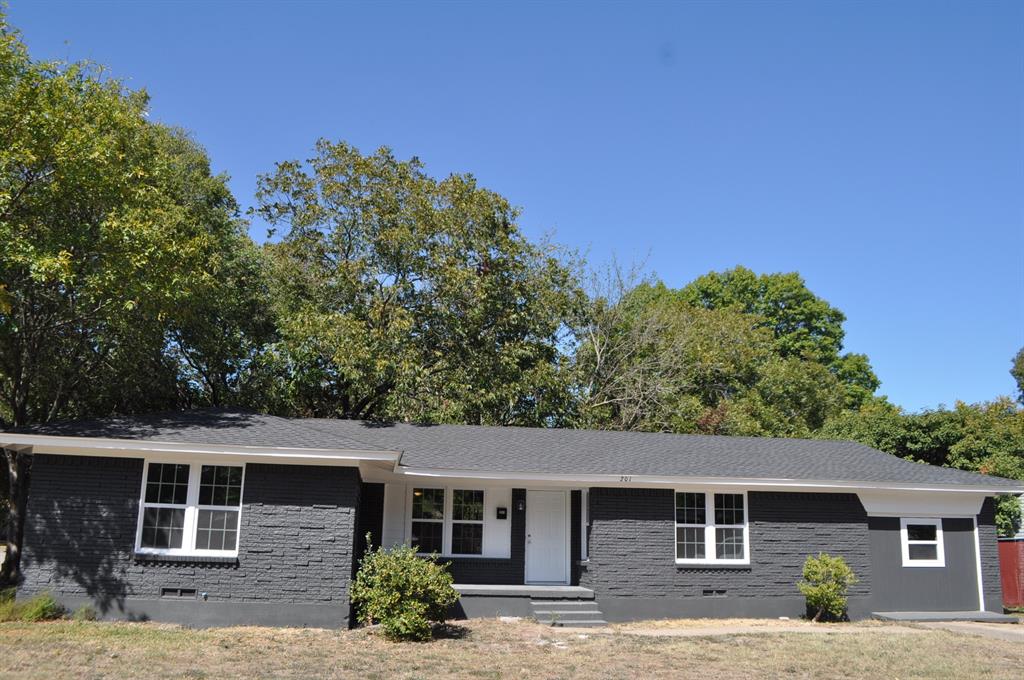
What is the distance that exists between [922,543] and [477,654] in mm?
11665

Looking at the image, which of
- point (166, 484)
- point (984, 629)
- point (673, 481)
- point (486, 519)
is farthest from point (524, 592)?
point (984, 629)

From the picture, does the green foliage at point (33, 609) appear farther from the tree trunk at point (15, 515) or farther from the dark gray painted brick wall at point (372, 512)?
the dark gray painted brick wall at point (372, 512)

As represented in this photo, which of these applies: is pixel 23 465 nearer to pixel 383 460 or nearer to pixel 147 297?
pixel 147 297

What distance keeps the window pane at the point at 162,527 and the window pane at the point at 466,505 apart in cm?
576

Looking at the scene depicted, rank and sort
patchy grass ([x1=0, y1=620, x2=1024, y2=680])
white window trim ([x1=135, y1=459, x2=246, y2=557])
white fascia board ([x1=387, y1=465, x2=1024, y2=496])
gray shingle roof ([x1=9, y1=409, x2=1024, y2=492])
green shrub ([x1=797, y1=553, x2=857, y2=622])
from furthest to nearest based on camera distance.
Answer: green shrub ([x1=797, y1=553, x2=857, y2=622]) < white fascia board ([x1=387, y1=465, x2=1024, y2=496]) < gray shingle roof ([x1=9, y1=409, x2=1024, y2=492]) < white window trim ([x1=135, y1=459, x2=246, y2=557]) < patchy grass ([x1=0, y1=620, x2=1024, y2=680])

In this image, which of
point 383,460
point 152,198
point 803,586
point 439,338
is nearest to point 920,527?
point 803,586

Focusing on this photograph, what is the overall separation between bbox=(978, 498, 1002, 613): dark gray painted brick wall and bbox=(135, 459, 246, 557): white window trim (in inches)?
642

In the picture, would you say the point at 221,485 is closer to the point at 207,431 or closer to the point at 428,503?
the point at 207,431

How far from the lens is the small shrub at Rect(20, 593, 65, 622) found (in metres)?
13.2

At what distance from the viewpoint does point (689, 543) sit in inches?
675

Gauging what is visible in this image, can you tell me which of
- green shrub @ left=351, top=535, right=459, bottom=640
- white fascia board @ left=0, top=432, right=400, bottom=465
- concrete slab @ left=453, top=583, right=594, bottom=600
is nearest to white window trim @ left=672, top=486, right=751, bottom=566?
concrete slab @ left=453, top=583, right=594, bottom=600

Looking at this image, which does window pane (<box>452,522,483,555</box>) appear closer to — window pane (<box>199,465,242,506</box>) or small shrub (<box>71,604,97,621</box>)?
window pane (<box>199,465,242,506</box>)

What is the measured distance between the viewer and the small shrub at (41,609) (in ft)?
43.2

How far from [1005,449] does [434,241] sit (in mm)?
20145
